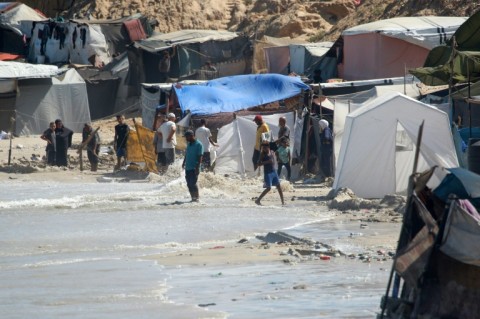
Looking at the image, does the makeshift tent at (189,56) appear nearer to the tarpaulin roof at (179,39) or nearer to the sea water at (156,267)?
the tarpaulin roof at (179,39)

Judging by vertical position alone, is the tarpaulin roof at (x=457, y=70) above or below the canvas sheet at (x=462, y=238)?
below

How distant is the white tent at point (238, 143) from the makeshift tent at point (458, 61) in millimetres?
3521

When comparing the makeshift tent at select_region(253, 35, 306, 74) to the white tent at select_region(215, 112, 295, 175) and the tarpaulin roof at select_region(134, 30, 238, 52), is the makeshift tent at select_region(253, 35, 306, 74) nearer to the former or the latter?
the tarpaulin roof at select_region(134, 30, 238, 52)

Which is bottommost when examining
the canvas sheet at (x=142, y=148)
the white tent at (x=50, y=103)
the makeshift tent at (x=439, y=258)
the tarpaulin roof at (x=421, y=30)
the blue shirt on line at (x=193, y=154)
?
the white tent at (x=50, y=103)

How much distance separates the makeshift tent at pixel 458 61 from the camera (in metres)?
20.1

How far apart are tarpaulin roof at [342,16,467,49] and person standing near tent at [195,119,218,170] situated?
8761 millimetres

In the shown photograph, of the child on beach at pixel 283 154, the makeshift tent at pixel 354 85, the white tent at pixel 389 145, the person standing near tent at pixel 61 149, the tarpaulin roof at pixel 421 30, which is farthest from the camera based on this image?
the tarpaulin roof at pixel 421 30

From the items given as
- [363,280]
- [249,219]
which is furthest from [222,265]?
[249,219]

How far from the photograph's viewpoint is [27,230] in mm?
16766

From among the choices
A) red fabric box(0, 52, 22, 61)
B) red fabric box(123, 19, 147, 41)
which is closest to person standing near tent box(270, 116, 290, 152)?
red fabric box(0, 52, 22, 61)

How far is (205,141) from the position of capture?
22.8m

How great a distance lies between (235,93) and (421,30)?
652cm

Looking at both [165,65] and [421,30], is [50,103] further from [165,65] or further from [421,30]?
[421,30]

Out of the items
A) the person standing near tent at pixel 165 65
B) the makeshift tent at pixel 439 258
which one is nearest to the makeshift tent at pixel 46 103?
the person standing near tent at pixel 165 65
